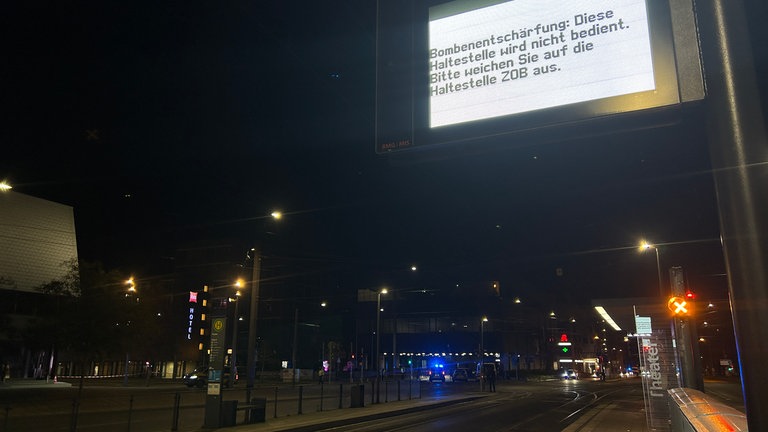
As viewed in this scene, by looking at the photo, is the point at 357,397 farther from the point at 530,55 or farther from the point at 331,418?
the point at 530,55

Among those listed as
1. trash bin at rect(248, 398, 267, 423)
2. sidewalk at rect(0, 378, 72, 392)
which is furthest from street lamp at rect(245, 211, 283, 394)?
sidewalk at rect(0, 378, 72, 392)

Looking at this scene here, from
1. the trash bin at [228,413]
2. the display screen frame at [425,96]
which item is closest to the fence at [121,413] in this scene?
the trash bin at [228,413]

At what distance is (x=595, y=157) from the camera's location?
17.3m

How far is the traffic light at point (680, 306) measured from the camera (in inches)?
623

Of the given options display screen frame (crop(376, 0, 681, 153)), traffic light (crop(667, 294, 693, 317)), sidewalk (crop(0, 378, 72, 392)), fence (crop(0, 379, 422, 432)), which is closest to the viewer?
display screen frame (crop(376, 0, 681, 153))

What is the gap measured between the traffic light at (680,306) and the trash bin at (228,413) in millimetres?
14136

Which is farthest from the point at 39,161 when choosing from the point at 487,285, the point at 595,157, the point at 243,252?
the point at 487,285

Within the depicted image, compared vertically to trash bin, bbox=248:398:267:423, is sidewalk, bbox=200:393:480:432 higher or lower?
lower

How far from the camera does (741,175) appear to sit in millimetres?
2000

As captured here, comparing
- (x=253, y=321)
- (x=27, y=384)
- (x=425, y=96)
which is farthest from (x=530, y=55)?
(x=27, y=384)

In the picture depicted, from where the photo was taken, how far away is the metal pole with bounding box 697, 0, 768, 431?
186 cm

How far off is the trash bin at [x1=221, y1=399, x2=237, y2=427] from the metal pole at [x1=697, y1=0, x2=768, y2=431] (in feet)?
54.8

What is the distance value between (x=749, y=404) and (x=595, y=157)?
1672 centimetres

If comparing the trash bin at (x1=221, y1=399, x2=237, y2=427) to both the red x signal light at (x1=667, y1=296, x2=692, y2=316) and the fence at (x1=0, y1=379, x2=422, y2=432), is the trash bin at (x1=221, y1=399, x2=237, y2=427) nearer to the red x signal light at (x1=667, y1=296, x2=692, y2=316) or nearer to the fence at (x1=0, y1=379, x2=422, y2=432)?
the fence at (x1=0, y1=379, x2=422, y2=432)
